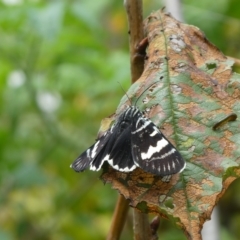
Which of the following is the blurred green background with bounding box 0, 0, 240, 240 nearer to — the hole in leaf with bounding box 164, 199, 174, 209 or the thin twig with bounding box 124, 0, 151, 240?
the thin twig with bounding box 124, 0, 151, 240

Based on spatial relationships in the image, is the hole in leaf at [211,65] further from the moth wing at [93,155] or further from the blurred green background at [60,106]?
the blurred green background at [60,106]

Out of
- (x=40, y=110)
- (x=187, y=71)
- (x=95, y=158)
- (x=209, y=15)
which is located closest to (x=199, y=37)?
(x=187, y=71)

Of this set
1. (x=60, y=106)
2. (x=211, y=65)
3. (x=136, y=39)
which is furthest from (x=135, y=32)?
(x=60, y=106)

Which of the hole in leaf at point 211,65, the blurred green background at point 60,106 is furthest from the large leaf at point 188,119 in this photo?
the blurred green background at point 60,106

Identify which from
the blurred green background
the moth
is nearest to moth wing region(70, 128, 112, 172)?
the moth

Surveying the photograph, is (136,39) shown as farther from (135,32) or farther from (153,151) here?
(153,151)
